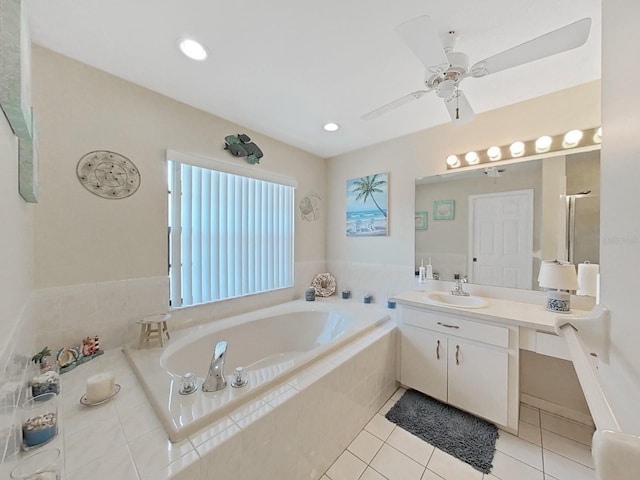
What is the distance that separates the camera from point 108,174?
1.61 meters

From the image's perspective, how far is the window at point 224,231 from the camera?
195 centimetres

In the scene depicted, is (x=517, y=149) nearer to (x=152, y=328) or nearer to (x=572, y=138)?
(x=572, y=138)

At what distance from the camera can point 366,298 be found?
8.97ft

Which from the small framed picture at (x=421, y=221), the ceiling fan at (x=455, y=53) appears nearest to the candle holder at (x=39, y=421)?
the ceiling fan at (x=455, y=53)

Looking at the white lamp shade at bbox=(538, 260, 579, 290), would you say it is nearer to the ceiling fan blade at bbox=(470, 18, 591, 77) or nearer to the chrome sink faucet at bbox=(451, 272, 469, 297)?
the chrome sink faucet at bbox=(451, 272, 469, 297)

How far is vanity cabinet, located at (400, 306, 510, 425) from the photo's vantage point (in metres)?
1.63

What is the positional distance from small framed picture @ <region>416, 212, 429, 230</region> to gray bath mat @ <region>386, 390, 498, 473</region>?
150 cm

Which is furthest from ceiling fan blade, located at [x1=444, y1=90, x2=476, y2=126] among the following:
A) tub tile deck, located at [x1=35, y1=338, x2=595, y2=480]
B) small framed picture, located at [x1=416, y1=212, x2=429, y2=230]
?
tub tile deck, located at [x1=35, y1=338, x2=595, y2=480]

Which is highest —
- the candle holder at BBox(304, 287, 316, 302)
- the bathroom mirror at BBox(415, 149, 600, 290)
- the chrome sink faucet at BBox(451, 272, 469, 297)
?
the bathroom mirror at BBox(415, 149, 600, 290)

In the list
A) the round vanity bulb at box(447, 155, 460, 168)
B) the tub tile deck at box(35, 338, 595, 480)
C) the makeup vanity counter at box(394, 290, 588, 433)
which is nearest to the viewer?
the tub tile deck at box(35, 338, 595, 480)

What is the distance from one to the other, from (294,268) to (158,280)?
1.39 m

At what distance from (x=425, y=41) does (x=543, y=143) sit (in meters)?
1.44

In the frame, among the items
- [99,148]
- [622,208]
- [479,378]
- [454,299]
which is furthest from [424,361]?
[99,148]

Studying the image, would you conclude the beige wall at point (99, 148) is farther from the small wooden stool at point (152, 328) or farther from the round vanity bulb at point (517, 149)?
the round vanity bulb at point (517, 149)
